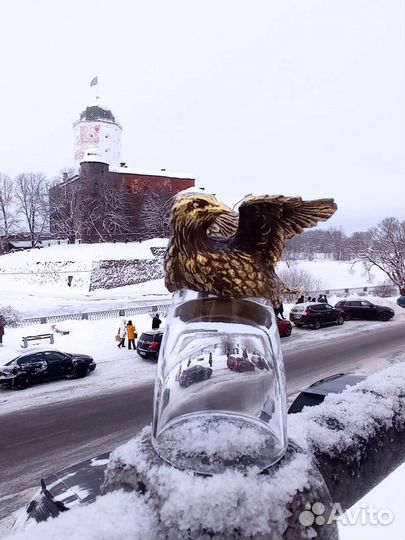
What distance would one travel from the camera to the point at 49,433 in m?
8.20

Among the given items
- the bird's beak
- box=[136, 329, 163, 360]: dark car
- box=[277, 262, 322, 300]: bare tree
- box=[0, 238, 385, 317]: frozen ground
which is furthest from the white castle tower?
the bird's beak

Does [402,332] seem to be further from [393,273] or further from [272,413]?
[272,413]

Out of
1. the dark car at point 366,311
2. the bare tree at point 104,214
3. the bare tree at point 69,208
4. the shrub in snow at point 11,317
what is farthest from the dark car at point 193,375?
the bare tree at point 69,208

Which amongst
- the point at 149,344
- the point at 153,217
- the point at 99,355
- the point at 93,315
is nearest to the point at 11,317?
the point at 93,315

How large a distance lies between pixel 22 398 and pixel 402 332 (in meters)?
17.6

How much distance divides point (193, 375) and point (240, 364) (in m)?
0.28

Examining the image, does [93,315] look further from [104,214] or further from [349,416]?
[104,214]

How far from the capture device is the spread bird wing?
6.81ft

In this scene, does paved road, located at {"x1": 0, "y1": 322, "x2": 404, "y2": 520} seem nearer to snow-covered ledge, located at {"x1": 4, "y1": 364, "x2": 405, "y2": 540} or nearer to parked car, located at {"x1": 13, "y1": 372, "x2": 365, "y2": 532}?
parked car, located at {"x1": 13, "y1": 372, "x2": 365, "y2": 532}

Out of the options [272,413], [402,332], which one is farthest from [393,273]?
[272,413]

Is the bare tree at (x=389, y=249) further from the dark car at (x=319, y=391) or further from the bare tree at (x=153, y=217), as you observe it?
the dark car at (x=319, y=391)

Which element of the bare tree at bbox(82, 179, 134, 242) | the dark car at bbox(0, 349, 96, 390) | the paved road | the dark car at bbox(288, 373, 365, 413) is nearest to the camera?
the paved road

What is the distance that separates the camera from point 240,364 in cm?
232

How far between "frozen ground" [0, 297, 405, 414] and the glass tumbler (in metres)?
8.91
